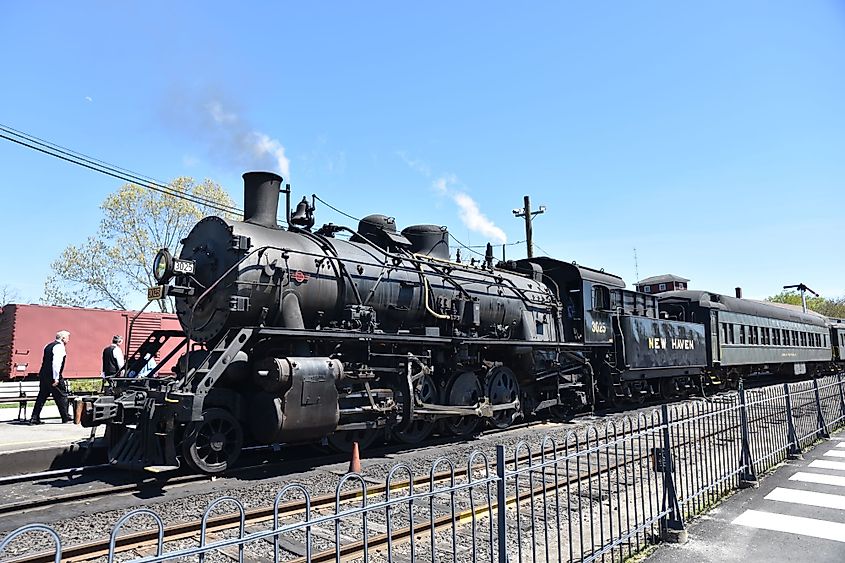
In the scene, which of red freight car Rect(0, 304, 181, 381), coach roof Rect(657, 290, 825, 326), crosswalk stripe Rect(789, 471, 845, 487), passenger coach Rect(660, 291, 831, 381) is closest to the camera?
crosswalk stripe Rect(789, 471, 845, 487)

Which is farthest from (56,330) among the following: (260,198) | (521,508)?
(521,508)

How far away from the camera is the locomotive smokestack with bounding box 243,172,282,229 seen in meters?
9.80

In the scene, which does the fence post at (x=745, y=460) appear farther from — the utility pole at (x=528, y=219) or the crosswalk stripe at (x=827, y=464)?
the utility pole at (x=528, y=219)

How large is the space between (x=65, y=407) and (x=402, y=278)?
328 inches

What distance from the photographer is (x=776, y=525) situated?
610 centimetres

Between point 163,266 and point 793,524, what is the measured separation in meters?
8.83

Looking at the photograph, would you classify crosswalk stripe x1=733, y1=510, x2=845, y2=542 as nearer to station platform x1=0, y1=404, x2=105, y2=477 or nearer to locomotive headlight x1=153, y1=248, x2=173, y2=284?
locomotive headlight x1=153, y1=248, x2=173, y2=284

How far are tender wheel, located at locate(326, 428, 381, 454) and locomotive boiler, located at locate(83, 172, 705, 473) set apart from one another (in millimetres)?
36

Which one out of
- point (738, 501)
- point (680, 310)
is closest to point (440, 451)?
point (738, 501)

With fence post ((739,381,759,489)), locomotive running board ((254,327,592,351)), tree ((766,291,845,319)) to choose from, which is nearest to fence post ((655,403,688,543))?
fence post ((739,381,759,489))

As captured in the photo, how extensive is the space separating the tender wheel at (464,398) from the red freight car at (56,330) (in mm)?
12628

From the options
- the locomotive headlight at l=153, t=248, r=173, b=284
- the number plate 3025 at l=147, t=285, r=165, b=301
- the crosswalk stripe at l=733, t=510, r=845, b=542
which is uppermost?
the locomotive headlight at l=153, t=248, r=173, b=284

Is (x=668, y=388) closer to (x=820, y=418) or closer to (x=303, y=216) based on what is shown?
(x=820, y=418)

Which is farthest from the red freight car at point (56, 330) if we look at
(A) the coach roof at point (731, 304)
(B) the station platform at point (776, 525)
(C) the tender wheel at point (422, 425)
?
(A) the coach roof at point (731, 304)
